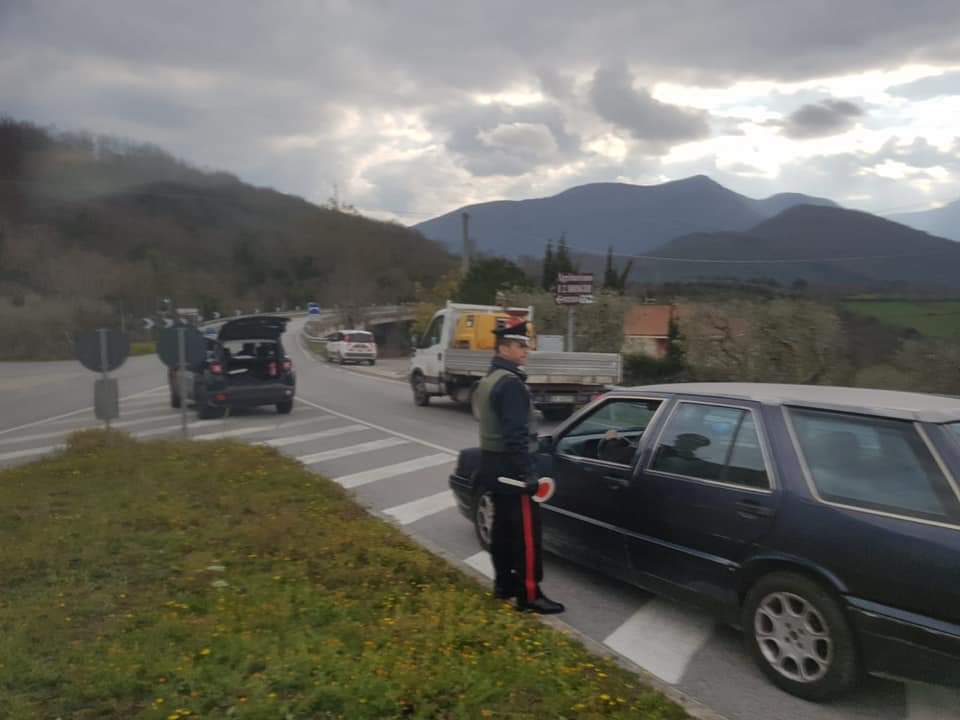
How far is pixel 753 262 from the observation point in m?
24.7

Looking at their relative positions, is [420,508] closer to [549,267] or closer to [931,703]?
[931,703]

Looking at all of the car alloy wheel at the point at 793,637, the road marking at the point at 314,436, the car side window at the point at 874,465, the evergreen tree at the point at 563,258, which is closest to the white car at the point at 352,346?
the evergreen tree at the point at 563,258

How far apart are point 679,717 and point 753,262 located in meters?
22.9

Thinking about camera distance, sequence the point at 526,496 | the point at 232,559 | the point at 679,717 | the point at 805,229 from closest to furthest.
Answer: the point at 679,717 → the point at 526,496 → the point at 232,559 → the point at 805,229

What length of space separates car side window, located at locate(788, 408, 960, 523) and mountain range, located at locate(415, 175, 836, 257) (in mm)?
25911

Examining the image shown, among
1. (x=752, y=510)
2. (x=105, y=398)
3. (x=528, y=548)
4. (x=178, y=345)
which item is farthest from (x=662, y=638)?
(x=178, y=345)

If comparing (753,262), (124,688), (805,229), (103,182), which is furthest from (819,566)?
(103,182)

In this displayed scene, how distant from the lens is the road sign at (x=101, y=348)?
1097 cm

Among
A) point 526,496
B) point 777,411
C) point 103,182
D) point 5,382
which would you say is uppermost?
point 103,182

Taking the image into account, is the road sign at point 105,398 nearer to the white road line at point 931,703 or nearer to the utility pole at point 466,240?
the white road line at point 931,703

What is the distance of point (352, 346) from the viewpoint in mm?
40062

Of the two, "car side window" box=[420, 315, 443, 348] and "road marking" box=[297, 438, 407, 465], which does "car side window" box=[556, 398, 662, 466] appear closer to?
"road marking" box=[297, 438, 407, 465]

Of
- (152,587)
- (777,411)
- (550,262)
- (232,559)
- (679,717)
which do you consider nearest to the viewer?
(679,717)

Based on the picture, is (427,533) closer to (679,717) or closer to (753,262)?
(679,717)
